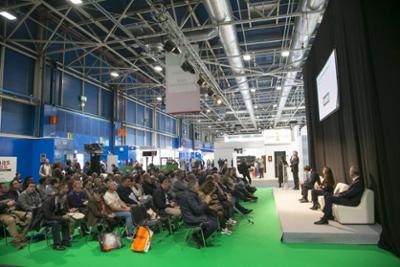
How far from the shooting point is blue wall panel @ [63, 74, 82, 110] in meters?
12.5

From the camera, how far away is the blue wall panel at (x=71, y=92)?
12461 millimetres

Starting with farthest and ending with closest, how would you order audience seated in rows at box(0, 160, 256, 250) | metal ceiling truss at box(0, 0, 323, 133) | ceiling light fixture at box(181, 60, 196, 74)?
ceiling light fixture at box(181, 60, 196, 74) < metal ceiling truss at box(0, 0, 323, 133) < audience seated in rows at box(0, 160, 256, 250)

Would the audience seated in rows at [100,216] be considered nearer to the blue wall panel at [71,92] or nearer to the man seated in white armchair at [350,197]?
the man seated in white armchair at [350,197]

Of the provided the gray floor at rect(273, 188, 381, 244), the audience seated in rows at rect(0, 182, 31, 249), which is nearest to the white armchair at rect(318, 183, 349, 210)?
the gray floor at rect(273, 188, 381, 244)

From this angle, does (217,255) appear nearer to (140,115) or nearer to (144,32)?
(144,32)

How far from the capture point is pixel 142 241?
4457mm

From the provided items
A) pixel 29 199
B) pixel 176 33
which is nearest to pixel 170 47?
pixel 176 33

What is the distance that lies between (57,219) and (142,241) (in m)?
1.49

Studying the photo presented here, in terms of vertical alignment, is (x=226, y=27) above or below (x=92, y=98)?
above

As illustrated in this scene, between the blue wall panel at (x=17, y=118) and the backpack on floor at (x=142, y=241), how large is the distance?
8.00m

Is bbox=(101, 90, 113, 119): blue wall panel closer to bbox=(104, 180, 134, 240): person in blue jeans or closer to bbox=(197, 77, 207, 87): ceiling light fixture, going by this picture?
bbox=(197, 77, 207, 87): ceiling light fixture

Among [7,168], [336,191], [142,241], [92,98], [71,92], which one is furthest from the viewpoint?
[92,98]

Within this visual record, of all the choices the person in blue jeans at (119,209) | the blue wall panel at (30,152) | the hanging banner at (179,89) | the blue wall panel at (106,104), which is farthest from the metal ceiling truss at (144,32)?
the person in blue jeans at (119,209)

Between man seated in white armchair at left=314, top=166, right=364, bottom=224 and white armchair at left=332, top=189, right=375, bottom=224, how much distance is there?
3.1 inches
